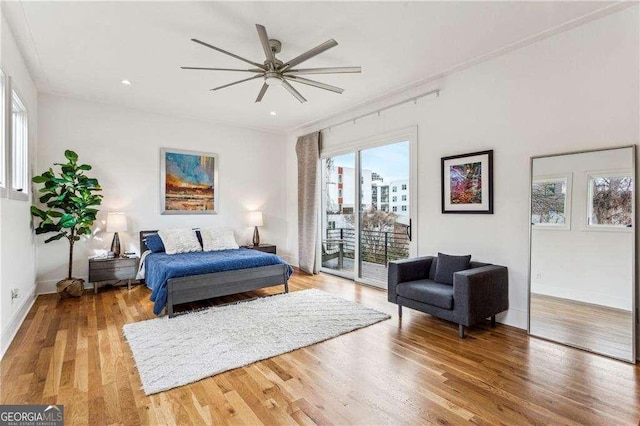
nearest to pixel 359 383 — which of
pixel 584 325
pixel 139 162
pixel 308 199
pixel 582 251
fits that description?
pixel 584 325

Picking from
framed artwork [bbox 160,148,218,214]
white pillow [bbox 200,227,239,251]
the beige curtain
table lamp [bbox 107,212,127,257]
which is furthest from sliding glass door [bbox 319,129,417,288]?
table lamp [bbox 107,212,127,257]

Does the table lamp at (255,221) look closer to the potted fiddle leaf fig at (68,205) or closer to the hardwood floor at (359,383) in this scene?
the potted fiddle leaf fig at (68,205)

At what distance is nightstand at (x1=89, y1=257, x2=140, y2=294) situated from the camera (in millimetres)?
4469

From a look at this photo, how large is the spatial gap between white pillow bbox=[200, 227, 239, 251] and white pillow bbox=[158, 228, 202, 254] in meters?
0.12

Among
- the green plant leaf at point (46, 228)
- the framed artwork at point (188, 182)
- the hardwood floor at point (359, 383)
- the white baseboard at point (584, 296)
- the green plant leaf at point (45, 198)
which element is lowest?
the hardwood floor at point (359, 383)

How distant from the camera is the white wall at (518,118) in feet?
8.80

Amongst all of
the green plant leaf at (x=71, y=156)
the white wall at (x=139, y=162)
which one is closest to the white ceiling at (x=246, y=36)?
the white wall at (x=139, y=162)

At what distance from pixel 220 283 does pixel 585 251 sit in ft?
12.4

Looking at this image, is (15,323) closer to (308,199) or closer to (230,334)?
(230,334)

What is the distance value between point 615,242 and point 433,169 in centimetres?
193

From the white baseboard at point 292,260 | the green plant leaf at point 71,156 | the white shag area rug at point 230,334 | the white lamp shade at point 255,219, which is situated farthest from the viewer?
the white baseboard at point 292,260

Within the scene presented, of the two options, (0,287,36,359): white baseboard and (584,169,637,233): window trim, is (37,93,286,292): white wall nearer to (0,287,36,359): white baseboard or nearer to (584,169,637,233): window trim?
(0,287,36,359): white baseboard

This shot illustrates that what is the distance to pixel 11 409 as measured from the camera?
1960 mm

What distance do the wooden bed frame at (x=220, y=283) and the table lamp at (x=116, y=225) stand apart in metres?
1.76
